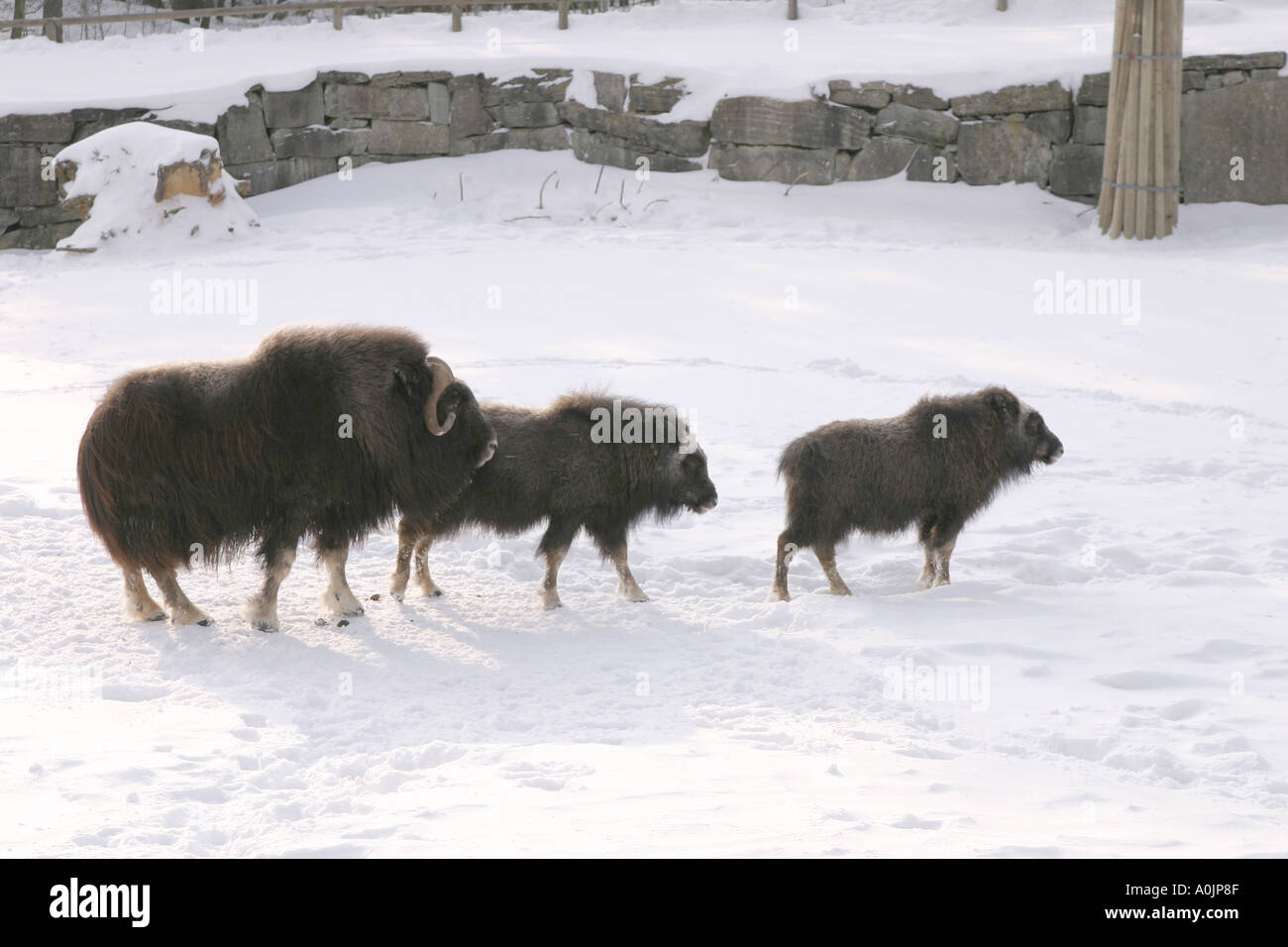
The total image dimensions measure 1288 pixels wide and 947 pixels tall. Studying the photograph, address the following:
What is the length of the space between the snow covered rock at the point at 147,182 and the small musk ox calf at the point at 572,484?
1010 cm

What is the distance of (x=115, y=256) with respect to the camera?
1571 cm

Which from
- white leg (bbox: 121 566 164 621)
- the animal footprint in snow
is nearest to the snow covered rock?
white leg (bbox: 121 566 164 621)

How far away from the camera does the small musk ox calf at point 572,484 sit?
712 cm

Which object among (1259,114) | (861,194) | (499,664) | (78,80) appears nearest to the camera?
(499,664)

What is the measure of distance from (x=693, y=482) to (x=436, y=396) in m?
1.49

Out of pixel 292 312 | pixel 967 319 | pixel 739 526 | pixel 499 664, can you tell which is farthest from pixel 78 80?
pixel 499 664

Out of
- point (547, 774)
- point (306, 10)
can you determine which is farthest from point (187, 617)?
point (306, 10)

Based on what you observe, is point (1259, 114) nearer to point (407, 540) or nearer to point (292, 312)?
point (292, 312)

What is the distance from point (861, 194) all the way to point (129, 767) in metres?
12.9

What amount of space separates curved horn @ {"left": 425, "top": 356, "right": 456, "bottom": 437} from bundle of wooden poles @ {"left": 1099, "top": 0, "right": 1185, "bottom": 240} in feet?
33.6

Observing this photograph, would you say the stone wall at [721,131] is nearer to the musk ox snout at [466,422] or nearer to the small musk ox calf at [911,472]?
the small musk ox calf at [911,472]

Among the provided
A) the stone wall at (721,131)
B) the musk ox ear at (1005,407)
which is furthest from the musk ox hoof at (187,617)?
the stone wall at (721,131)

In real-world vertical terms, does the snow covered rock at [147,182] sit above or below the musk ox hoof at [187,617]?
above

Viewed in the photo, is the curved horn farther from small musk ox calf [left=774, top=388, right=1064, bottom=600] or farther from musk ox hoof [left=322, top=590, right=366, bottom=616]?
small musk ox calf [left=774, top=388, right=1064, bottom=600]
